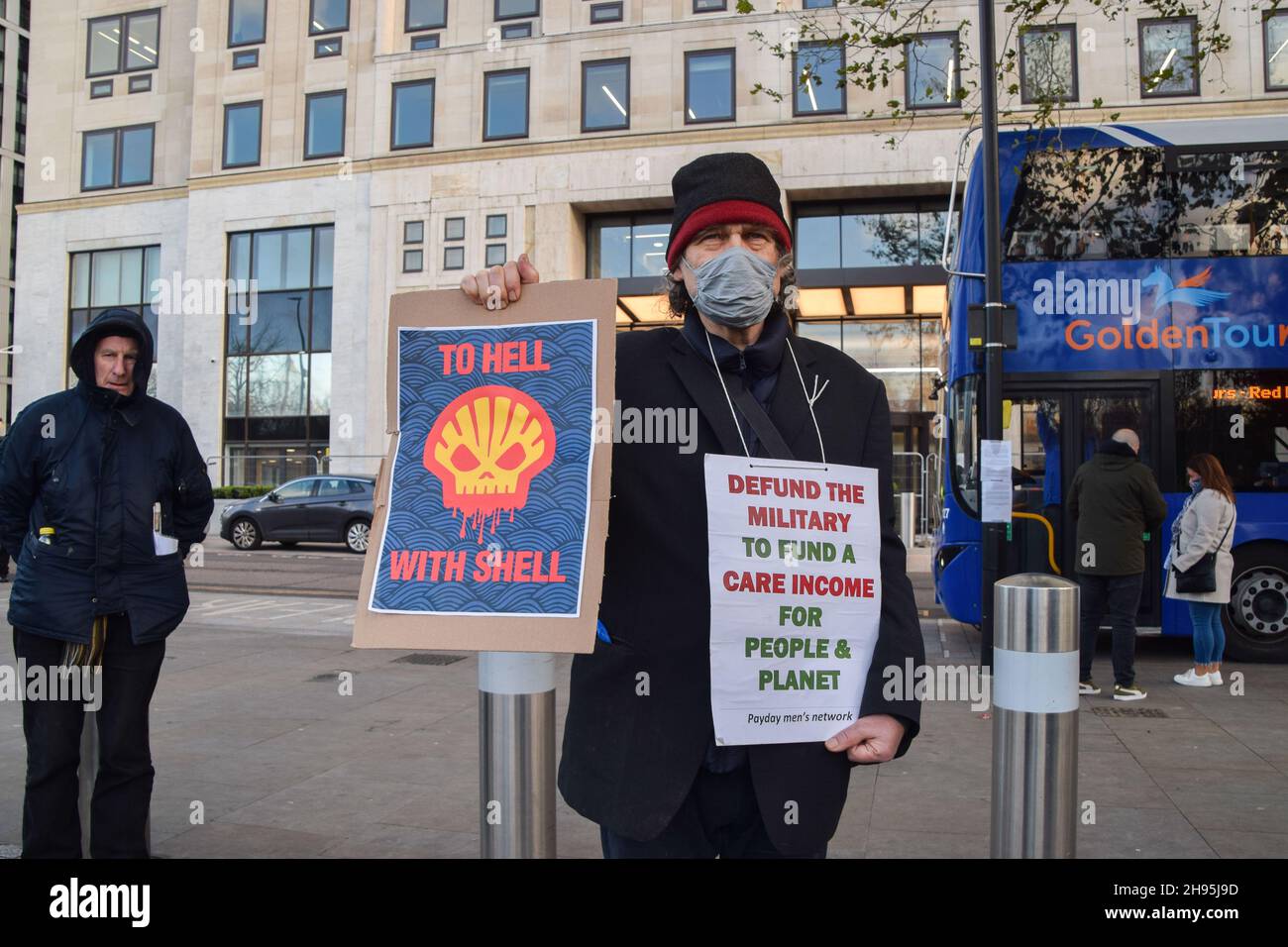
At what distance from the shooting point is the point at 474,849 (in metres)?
4.14

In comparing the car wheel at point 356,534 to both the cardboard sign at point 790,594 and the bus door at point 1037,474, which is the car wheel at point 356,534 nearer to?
the bus door at point 1037,474

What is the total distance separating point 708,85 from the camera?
2567cm

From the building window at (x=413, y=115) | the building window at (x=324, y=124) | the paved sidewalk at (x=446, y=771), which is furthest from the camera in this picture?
the building window at (x=324, y=124)

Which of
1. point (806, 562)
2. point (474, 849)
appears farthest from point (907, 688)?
point (474, 849)

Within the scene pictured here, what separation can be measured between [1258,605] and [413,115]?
25466mm

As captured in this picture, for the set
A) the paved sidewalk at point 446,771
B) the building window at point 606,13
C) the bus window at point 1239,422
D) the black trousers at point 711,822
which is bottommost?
the paved sidewalk at point 446,771

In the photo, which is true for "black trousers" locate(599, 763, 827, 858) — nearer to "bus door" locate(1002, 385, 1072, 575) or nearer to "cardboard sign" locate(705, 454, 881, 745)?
"cardboard sign" locate(705, 454, 881, 745)

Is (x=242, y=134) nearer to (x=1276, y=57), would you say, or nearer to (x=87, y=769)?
(x=1276, y=57)

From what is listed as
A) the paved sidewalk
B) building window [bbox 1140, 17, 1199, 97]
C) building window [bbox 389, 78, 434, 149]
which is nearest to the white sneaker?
the paved sidewalk

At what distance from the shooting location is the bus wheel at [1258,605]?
28.8 feet

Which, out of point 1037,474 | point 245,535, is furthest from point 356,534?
point 1037,474

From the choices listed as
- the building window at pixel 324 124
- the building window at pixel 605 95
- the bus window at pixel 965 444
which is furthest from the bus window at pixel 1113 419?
the building window at pixel 324 124

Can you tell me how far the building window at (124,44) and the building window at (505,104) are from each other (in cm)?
1249

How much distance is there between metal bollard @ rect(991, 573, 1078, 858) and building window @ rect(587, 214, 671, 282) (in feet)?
83.6
